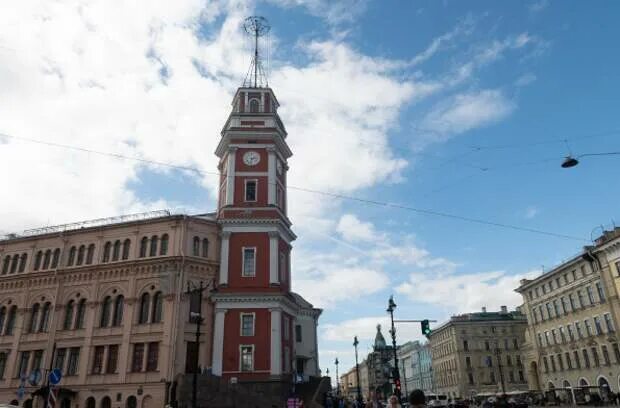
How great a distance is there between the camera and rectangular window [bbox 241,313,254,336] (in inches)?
1467

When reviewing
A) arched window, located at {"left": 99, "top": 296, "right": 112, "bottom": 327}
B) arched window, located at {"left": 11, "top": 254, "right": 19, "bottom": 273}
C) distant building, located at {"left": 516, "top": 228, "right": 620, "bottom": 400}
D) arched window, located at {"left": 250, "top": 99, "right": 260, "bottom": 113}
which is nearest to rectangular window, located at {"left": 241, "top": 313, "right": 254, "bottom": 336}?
arched window, located at {"left": 99, "top": 296, "right": 112, "bottom": 327}

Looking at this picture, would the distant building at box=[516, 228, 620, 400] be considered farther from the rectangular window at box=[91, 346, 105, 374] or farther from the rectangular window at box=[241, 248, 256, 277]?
the rectangular window at box=[91, 346, 105, 374]

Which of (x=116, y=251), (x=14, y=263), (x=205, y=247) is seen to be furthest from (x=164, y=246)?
(x=14, y=263)

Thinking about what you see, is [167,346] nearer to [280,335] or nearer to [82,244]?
[280,335]

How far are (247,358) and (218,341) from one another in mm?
2522

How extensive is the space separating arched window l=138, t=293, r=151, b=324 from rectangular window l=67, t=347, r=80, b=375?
588 centimetres

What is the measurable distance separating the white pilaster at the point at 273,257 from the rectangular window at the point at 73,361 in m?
16.5

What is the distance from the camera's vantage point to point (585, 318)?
5459cm

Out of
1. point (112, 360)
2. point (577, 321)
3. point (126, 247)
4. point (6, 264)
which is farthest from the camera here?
point (577, 321)

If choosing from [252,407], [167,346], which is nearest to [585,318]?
[252,407]

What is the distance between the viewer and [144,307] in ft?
128

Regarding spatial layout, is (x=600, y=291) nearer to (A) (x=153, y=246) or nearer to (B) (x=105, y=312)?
(A) (x=153, y=246)

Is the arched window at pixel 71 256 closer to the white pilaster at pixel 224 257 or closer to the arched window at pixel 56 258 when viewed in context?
the arched window at pixel 56 258

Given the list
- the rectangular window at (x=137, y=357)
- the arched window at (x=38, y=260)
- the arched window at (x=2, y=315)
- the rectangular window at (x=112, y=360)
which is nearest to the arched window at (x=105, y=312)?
the rectangular window at (x=112, y=360)
